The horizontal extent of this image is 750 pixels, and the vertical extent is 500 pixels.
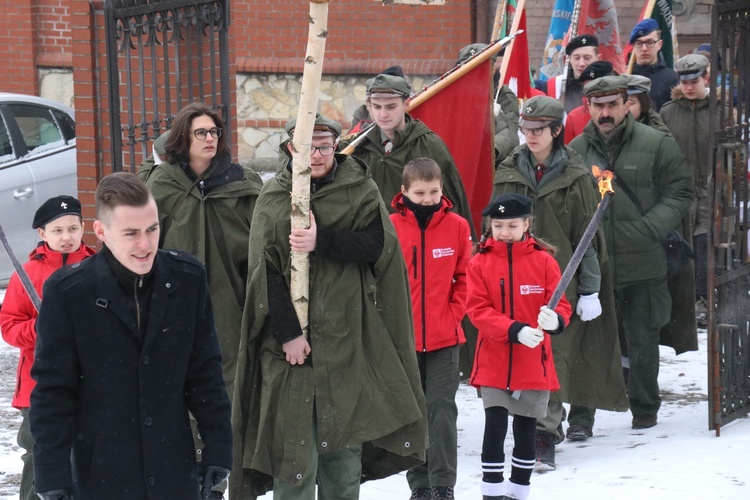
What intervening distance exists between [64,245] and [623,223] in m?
3.07

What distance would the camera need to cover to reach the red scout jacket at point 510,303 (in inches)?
218

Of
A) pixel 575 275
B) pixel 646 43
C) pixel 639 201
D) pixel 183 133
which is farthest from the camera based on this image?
pixel 646 43

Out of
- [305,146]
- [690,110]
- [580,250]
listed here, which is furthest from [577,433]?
[305,146]

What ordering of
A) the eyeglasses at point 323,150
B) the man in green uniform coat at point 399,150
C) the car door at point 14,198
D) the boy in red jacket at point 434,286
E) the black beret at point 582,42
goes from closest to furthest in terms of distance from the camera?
the eyeglasses at point 323,150 < the boy in red jacket at point 434,286 < the man in green uniform coat at point 399,150 < the black beret at point 582,42 < the car door at point 14,198

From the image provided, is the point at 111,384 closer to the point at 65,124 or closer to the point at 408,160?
the point at 408,160

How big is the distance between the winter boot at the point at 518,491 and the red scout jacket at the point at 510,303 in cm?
43

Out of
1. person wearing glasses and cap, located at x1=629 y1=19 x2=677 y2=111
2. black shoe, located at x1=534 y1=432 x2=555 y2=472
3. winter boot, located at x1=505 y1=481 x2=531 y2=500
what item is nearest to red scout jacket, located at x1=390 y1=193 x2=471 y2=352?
winter boot, located at x1=505 y1=481 x2=531 y2=500

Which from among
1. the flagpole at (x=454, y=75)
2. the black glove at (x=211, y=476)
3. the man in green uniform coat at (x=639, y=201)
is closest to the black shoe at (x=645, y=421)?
the man in green uniform coat at (x=639, y=201)

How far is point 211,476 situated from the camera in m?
3.75

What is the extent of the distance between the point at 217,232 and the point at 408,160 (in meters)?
1.28

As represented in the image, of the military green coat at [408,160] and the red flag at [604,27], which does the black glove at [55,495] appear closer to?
the military green coat at [408,160]

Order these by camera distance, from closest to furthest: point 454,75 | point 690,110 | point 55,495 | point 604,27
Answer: point 55,495 < point 454,75 < point 690,110 < point 604,27

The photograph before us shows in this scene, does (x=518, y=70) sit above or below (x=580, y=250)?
above

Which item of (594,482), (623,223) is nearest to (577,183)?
(623,223)
